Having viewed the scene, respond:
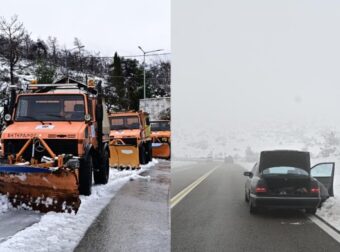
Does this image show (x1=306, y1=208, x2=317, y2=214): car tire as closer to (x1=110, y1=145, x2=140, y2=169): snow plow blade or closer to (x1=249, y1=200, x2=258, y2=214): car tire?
(x1=249, y1=200, x2=258, y2=214): car tire

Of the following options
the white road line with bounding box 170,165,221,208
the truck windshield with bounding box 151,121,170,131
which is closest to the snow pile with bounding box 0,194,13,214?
the truck windshield with bounding box 151,121,170,131

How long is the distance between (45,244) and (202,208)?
4.18 m

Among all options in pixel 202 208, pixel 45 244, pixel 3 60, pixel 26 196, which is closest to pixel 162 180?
pixel 26 196

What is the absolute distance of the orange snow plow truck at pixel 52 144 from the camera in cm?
792

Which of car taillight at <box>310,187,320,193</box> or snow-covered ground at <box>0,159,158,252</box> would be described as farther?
snow-covered ground at <box>0,159,158,252</box>

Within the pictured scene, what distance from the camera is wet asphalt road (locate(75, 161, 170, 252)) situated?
18.6ft

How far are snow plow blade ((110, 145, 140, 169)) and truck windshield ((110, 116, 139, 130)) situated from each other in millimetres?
1344

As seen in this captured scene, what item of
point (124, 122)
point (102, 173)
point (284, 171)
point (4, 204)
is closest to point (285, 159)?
point (284, 171)

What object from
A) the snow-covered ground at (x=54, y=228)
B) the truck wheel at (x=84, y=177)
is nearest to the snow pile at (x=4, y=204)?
the snow-covered ground at (x=54, y=228)

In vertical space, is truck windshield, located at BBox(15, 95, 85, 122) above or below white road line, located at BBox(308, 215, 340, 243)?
above

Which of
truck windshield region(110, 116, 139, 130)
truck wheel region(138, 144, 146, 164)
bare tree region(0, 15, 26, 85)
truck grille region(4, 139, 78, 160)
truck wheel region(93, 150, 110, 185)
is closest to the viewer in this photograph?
truck grille region(4, 139, 78, 160)

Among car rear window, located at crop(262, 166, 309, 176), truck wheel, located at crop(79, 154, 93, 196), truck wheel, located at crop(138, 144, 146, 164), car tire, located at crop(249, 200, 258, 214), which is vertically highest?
car rear window, located at crop(262, 166, 309, 176)

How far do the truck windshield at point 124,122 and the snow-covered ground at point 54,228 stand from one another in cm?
804

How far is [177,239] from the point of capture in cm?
177
